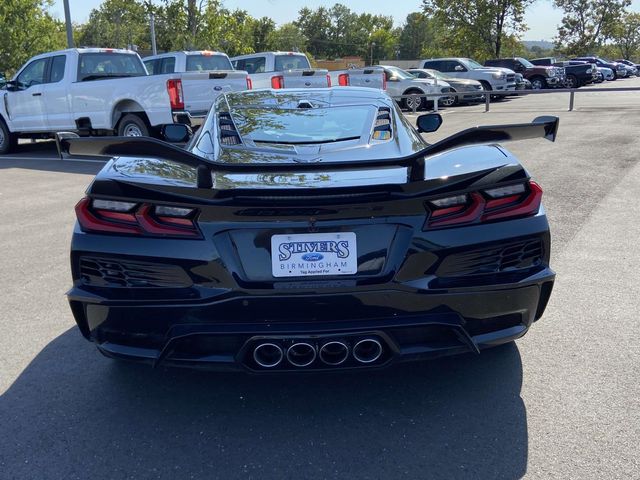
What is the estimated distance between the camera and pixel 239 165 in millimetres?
2500

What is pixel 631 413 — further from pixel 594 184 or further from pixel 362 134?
pixel 594 184

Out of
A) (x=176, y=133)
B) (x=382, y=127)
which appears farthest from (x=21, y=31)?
(x=382, y=127)

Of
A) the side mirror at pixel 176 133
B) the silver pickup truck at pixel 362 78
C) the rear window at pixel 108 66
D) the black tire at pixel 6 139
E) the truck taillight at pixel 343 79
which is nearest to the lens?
the side mirror at pixel 176 133

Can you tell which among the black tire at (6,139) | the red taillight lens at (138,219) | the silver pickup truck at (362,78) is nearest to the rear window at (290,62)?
the silver pickup truck at (362,78)

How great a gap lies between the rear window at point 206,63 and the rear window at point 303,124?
10.5 metres

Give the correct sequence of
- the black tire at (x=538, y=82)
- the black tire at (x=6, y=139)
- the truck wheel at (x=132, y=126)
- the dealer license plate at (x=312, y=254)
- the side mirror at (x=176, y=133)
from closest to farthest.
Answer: the dealer license plate at (x=312, y=254)
the side mirror at (x=176, y=133)
the truck wheel at (x=132, y=126)
the black tire at (x=6, y=139)
the black tire at (x=538, y=82)

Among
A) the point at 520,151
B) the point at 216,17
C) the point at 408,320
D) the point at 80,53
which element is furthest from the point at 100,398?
the point at 216,17

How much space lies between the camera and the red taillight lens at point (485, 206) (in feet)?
8.52

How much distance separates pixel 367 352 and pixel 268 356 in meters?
0.43

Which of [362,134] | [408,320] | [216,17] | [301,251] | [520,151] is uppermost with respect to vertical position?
[216,17]

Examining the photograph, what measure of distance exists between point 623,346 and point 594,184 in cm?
519

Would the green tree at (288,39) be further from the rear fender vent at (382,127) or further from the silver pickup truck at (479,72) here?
the rear fender vent at (382,127)

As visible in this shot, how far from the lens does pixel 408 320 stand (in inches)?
101

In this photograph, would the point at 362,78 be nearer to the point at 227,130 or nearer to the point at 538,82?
the point at 538,82
